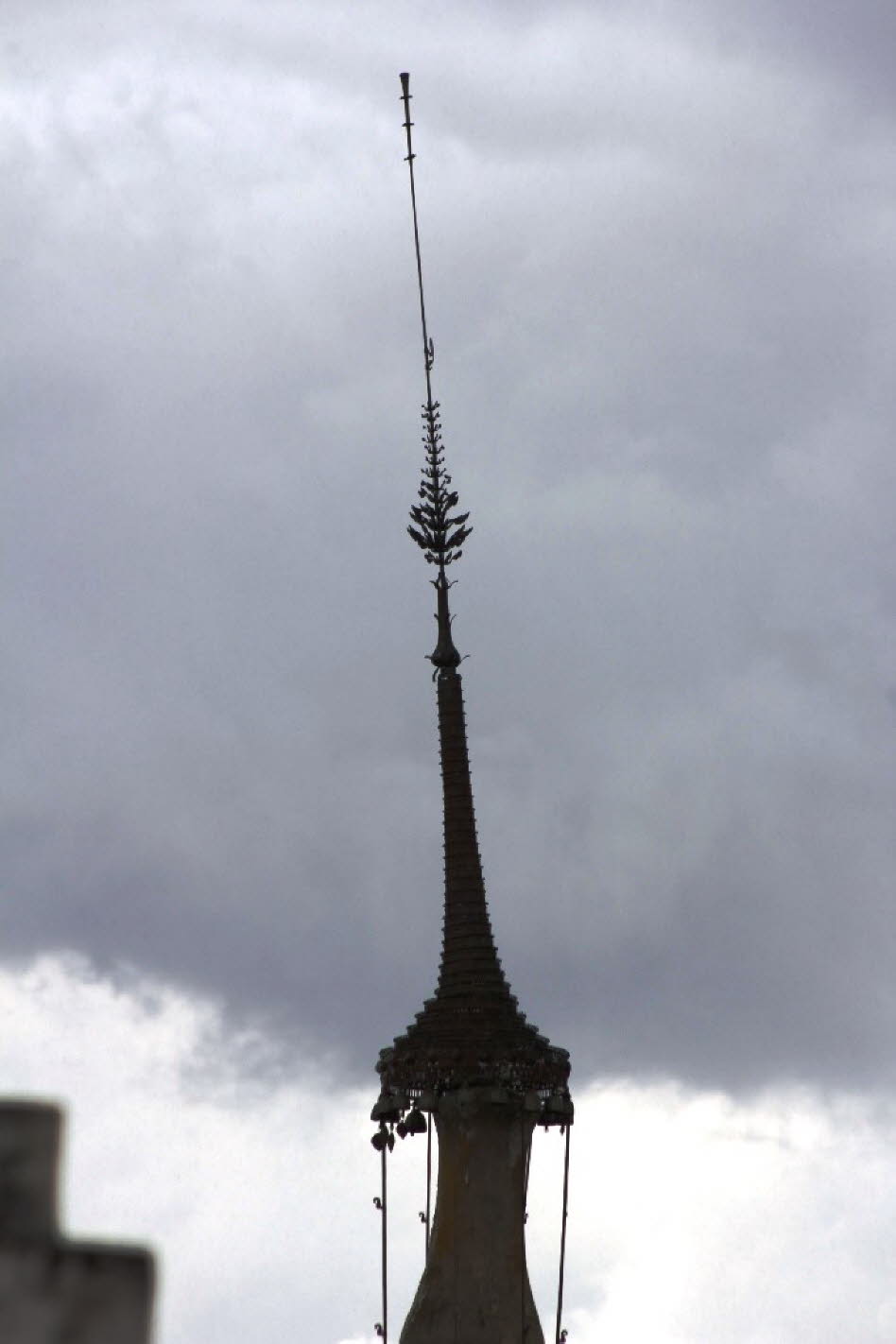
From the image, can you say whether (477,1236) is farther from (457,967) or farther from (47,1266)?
(47,1266)

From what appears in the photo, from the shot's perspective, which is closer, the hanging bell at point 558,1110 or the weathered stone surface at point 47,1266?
the weathered stone surface at point 47,1266

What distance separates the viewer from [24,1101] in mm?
16859

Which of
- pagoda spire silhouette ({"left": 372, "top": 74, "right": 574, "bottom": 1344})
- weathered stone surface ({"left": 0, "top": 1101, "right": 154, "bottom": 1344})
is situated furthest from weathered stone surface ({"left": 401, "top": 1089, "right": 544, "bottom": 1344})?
weathered stone surface ({"left": 0, "top": 1101, "right": 154, "bottom": 1344})

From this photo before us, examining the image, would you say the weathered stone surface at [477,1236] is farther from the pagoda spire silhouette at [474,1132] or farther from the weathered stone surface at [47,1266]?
the weathered stone surface at [47,1266]

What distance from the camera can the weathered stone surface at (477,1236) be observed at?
284ft

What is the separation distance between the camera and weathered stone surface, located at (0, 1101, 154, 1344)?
1688 centimetres

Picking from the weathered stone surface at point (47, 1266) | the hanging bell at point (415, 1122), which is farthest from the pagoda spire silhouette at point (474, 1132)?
the weathered stone surface at point (47, 1266)

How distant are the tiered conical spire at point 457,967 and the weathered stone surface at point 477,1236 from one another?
1.25 m

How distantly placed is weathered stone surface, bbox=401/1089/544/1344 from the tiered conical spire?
125 centimetres

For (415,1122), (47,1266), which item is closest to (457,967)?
(415,1122)

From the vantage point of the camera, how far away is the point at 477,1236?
287 ft

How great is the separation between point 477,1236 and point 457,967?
9279 millimetres

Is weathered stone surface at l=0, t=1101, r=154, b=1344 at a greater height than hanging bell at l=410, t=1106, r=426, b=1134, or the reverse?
hanging bell at l=410, t=1106, r=426, b=1134

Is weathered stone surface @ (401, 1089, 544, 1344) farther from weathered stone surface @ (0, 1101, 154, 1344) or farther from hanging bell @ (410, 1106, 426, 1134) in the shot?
weathered stone surface @ (0, 1101, 154, 1344)
